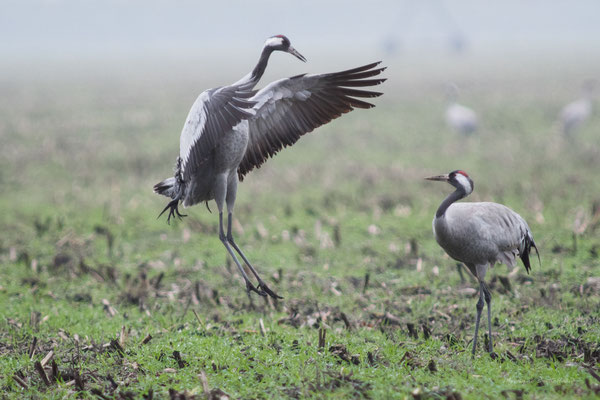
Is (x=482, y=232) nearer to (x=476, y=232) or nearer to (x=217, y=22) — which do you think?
(x=476, y=232)

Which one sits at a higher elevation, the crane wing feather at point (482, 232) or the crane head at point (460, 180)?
the crane head at point (460, 180)

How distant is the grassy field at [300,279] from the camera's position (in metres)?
4.46

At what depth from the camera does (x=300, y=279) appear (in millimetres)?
6961

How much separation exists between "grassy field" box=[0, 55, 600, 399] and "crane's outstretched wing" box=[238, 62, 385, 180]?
156 cm

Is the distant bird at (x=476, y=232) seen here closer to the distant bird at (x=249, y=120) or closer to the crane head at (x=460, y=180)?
the crane head at (x=460, y=180)

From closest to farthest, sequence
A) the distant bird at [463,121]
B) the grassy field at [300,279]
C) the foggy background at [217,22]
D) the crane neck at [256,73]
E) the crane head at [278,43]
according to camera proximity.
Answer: the grassy field at [300,279] < the crane neck at [256,73] < the crane head at [278,43] < the distant bird at [463,121] < the foggy background at [217,22]

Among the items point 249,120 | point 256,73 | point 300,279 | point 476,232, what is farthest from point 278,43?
point 300,279

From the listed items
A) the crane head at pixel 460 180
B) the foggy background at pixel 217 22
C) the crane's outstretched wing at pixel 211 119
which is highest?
the foggy background at pixel 217 22

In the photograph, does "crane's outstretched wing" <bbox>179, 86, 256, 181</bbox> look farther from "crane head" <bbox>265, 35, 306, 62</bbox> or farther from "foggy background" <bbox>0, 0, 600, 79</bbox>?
"foggy background" <bbox>0, 0, 600, 79</bbox>

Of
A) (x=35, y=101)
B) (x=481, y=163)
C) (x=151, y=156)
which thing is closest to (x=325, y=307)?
(x=481, y=163)

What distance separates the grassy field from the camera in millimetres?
4461

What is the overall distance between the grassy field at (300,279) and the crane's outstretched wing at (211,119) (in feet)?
4.78

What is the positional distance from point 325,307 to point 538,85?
2002 centimetres

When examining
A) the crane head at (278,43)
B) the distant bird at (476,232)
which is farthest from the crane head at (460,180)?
Result: the crane head at (278,43)
